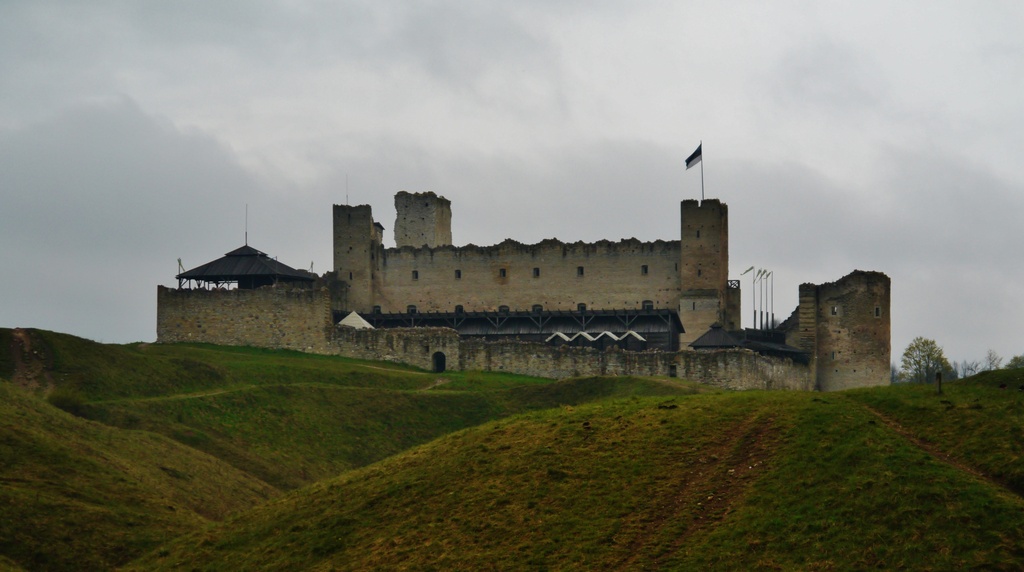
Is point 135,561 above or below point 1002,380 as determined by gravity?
below

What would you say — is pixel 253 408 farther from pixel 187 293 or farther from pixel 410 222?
pixel 410 222

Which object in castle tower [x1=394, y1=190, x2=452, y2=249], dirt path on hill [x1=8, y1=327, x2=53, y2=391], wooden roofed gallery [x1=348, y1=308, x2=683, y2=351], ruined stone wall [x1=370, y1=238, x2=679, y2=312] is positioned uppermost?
castle tower [x1=394, y1=190, x2=452, y2=249]

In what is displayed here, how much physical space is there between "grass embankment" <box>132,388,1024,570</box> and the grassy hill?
0.06 metres

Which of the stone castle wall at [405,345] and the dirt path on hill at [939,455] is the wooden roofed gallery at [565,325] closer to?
the stone castle wall at [405,345]

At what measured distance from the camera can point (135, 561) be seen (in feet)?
113

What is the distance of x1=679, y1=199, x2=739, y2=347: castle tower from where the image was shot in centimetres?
8612

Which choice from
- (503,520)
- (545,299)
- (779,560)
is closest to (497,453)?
(503,520)

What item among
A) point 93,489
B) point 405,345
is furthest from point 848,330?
point 93,489

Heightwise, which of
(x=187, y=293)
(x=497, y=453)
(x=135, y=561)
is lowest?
(x=135, y=561)

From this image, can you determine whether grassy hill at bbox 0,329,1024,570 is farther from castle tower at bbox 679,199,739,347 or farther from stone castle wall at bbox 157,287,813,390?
castle tower at bbox 679,199,739,347

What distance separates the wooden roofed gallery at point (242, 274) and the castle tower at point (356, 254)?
7.22 m

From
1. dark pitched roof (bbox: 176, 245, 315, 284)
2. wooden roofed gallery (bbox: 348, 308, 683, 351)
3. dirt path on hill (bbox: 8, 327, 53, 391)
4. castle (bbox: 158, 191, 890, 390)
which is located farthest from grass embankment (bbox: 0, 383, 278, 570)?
wooden roofed gallery (bbox: 348, 308, 683, 351)

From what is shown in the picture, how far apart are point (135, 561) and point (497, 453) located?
9.92 meters

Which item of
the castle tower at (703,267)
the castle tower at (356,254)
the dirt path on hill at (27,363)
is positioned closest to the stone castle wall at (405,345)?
the castle tower at (703,267)
